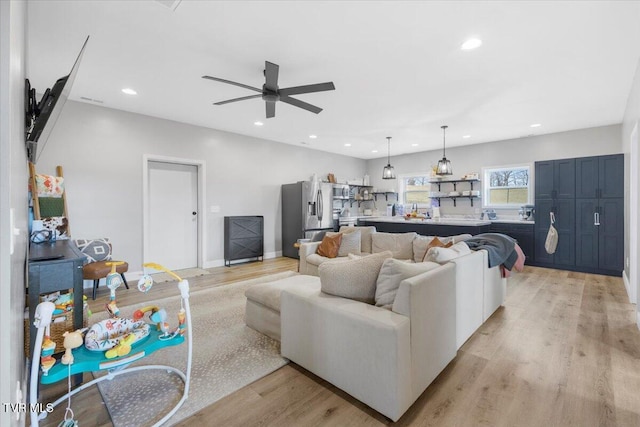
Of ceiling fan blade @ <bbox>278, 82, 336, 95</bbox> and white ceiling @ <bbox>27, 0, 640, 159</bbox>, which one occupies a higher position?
white ceiling @ <bbox>27, 0, 640, 159</bbox>

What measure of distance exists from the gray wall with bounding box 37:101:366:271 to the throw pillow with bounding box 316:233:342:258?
2.42 meters

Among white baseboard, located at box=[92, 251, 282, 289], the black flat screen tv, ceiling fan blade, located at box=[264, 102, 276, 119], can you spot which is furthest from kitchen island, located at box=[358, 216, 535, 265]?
the black flat screen tv

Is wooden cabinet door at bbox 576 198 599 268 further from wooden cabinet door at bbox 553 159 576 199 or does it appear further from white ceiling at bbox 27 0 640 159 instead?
white ceiling at bbox 27 0 640 159

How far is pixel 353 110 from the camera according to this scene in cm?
462

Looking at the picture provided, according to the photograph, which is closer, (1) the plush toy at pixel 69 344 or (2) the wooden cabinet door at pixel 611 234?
(1) the plush toy at pixel 69 344

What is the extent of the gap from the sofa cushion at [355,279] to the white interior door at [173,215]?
13.4 feet

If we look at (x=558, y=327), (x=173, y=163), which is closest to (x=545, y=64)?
(x=558, y=327)

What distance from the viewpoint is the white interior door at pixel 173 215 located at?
5121mm

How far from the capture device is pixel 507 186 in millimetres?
6637

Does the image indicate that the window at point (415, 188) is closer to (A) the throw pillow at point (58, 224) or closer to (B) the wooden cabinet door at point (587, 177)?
(B) the wooden cabinet door at point (587, 177)

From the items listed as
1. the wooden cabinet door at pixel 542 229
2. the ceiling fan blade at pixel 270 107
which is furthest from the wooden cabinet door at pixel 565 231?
the ceiling fan blade at pixel 270 107

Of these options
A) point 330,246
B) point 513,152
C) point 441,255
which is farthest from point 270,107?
point 513,152

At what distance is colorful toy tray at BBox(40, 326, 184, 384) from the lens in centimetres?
146

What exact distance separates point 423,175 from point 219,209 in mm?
5380
